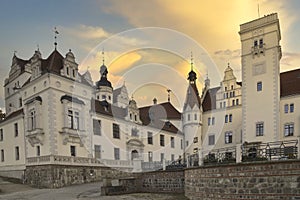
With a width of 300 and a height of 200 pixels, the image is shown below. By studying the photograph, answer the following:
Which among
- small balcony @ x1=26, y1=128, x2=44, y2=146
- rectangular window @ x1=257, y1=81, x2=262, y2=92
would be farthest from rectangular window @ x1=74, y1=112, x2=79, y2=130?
rectangular window @ x1=257, y1=81, x2=262, y2=92

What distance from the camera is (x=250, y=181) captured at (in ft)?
40.4

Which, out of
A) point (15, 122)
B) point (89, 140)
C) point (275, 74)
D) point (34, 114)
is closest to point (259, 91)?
point (275, 74)

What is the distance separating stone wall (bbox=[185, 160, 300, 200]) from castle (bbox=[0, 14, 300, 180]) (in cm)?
336

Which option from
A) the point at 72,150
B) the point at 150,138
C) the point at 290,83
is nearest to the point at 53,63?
the point at 72,150

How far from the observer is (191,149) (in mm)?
43188

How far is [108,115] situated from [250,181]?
2095 centimetres

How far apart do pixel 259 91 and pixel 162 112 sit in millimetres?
18542

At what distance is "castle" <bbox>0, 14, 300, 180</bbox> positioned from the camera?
25594mm

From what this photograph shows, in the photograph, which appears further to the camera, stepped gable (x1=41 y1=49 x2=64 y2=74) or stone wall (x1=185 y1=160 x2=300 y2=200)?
stepped gable (x1=41 y1=49 x2=64 y2=74)

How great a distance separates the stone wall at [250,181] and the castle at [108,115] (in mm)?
3359

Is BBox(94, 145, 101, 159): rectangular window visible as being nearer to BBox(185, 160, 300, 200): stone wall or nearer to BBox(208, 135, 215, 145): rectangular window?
BBox(185, 160, 300, 200): stone wall

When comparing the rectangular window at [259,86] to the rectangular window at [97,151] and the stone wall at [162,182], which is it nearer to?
the stone wall at [162,182]

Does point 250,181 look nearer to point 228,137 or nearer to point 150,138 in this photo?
point 150,138

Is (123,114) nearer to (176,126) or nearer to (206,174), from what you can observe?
(176,126)
